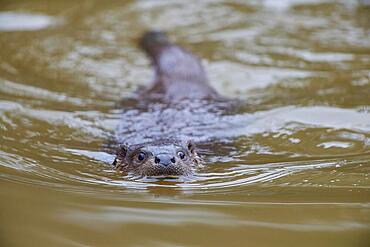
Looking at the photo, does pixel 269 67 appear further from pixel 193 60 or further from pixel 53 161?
pixel 53 161

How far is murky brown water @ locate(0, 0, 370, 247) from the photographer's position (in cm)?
276

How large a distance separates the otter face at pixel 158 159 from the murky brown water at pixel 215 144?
94mm

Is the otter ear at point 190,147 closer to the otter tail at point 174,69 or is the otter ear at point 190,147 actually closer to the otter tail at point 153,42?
the otter tail at point 174,69

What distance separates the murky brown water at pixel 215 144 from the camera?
2.76 metres

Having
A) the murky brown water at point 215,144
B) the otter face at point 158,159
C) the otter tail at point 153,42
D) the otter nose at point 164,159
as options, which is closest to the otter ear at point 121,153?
the otter face at point 158,159

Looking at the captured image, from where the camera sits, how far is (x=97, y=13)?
776 centimetres

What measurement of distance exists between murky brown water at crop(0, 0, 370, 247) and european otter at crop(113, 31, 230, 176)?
4.9 inches

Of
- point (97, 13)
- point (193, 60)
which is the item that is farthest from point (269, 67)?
point (97, 13)

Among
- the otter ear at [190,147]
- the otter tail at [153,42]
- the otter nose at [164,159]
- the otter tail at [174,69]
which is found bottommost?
the otter nose at [164,159]

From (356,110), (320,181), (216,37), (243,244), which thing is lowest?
(243,244)

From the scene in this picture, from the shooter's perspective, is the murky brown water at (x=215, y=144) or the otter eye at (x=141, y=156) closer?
the murky brown water at (x=215, y=144)

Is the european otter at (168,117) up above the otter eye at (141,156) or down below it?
above

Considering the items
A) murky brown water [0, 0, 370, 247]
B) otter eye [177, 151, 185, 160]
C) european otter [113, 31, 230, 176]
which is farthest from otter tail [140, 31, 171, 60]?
otter eye [177, 151, 185, 160]

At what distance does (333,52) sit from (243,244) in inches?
Result: 161
